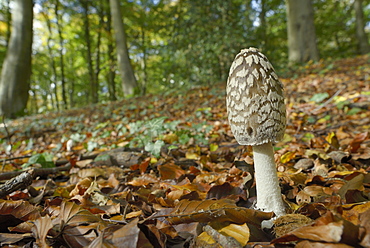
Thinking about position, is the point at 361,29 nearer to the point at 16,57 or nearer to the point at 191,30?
the point at 191,30

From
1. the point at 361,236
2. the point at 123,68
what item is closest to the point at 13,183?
the point at 361,236

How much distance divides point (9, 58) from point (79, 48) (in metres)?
11.9

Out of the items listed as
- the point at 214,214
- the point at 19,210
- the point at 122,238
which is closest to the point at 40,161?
the point at 19,210

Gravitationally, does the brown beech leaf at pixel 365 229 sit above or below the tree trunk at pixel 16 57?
below

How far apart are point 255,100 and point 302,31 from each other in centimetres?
1076

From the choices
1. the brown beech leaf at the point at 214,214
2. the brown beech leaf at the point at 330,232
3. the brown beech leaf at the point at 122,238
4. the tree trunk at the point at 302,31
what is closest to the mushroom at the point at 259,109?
the brown beech leaf at the point at 214,214

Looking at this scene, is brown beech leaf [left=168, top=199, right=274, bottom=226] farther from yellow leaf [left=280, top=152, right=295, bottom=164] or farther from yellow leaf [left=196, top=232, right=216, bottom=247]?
yellow leaf [left=280, top=152, right=295, bottom=164]

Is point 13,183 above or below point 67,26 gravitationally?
below

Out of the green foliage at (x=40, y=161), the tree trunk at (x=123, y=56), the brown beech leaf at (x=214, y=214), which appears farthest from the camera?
the tree trunk at (x=123, y=56)

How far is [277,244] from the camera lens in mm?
1366

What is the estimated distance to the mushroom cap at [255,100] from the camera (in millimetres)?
1738

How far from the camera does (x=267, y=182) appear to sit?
1908 mm

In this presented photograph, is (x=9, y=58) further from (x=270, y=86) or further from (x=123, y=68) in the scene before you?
(x=270, y=86)

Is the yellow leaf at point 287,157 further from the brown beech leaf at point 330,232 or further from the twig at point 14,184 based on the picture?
the twig at point 14,184
